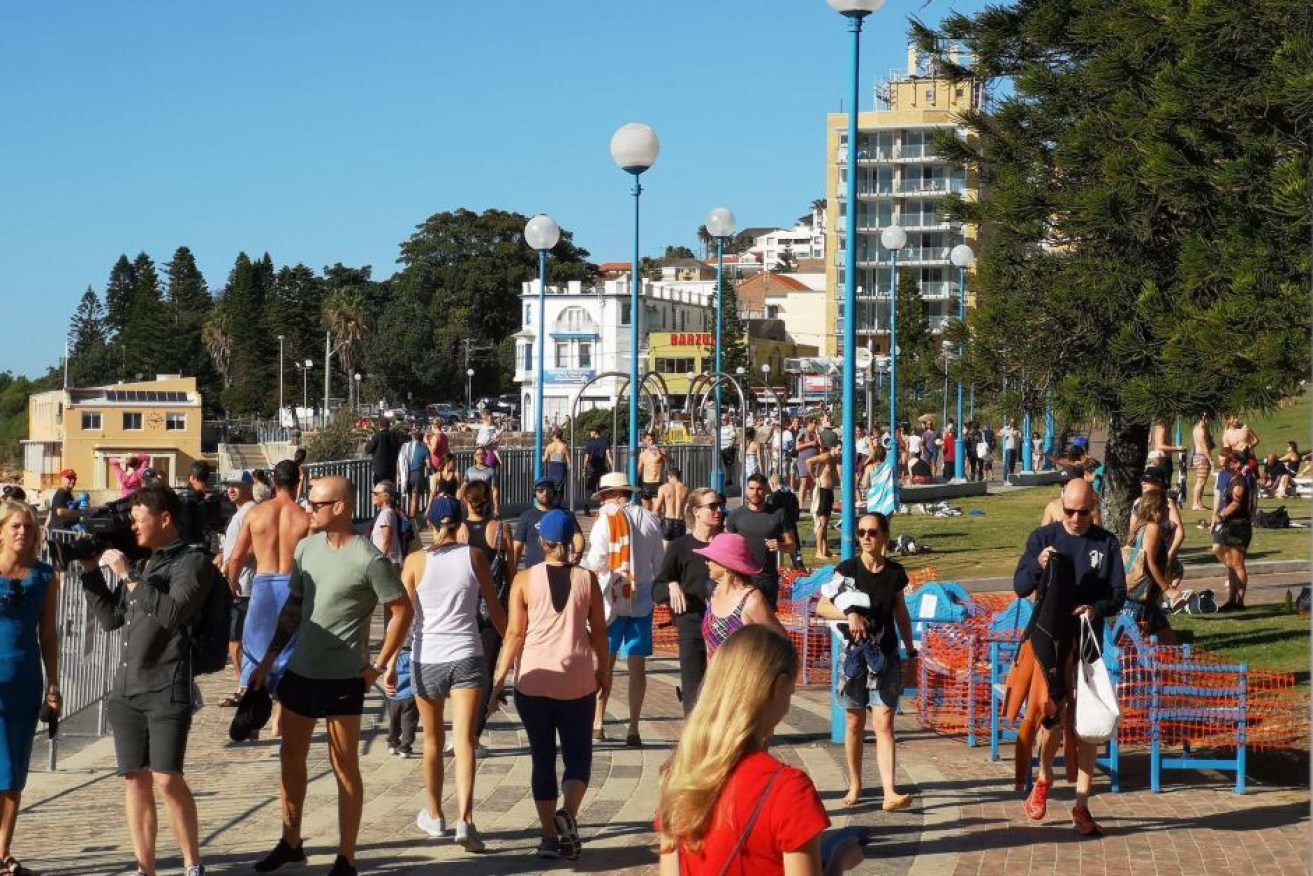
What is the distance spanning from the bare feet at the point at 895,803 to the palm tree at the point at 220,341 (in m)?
139

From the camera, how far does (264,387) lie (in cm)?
13712

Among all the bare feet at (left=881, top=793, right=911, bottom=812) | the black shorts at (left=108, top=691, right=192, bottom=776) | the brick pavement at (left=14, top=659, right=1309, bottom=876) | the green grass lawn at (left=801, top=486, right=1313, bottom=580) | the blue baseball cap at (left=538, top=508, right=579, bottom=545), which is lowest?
the brick pavement at (left=14, top=659, right=1309, bottom=876)

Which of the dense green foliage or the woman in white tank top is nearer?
the woman in white tank top

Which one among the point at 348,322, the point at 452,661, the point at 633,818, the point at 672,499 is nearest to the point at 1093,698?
the point at 633,818

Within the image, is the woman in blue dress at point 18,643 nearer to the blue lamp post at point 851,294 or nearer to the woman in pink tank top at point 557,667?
the woman in pink tank top at point 557,667

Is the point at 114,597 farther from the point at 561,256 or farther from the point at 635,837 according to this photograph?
the point at 561,256

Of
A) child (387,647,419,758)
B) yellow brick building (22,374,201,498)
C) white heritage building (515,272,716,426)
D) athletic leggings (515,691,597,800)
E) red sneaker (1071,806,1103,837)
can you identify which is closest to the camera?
athletic leggings (515,691,597,800)

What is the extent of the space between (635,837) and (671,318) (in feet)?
380

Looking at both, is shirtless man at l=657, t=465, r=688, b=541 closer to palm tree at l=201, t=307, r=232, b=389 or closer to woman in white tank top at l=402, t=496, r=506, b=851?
woman in white tank top at l=402, t=496, r=506, b=851

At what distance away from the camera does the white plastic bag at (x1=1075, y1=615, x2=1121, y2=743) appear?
8398 mm

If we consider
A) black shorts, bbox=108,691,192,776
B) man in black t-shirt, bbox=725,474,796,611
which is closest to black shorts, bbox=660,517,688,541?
man in black t-shirt, bbox=725,474,796,611

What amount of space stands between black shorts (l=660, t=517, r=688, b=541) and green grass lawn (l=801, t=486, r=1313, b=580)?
507 centimetres

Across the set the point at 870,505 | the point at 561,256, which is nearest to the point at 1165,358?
the point at 870,505

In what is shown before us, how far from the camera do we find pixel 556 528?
8.16 m
